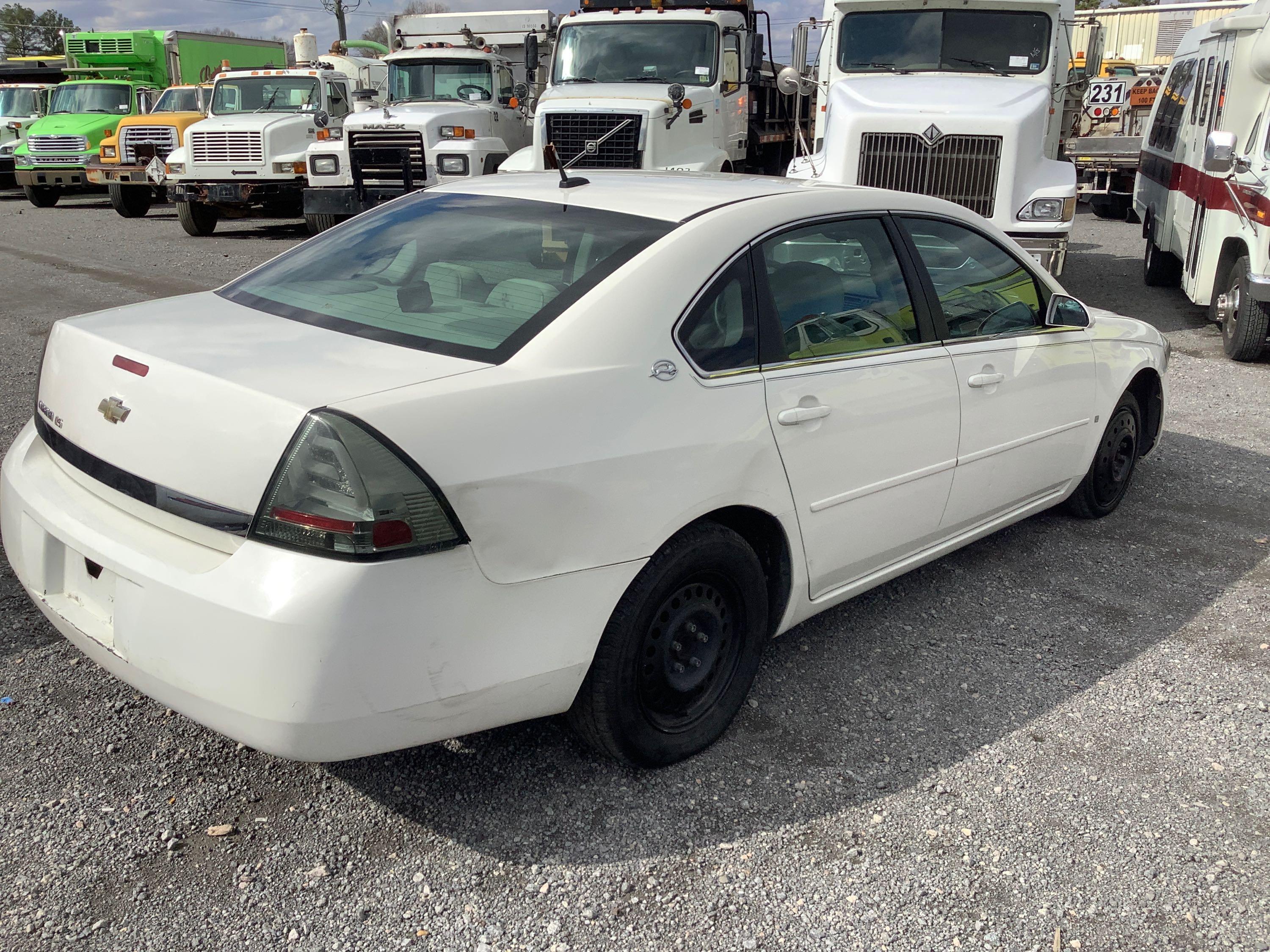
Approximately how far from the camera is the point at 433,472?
2365mm

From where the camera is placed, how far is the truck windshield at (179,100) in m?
20.5

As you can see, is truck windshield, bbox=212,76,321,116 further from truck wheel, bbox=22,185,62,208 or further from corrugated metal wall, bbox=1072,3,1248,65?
corrugated metal wall, bbox=1072,3,1248,65

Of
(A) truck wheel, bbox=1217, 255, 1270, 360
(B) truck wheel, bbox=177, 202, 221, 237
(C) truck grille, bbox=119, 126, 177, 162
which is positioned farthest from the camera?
(C) truck grille, bbox=119, 126, 177, 162

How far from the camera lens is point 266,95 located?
57.1 feet

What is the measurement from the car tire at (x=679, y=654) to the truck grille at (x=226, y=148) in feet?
50.7

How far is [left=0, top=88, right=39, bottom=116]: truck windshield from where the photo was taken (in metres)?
25.6

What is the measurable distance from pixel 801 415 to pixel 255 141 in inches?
611

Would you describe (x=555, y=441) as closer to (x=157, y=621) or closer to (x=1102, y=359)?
(x=157, y=621)

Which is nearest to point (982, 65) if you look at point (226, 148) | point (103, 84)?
point (226, 148)

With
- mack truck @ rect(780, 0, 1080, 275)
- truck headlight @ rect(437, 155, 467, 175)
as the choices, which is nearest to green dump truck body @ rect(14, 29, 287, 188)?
truck headlight @ rect(437, 155, 467, 175)

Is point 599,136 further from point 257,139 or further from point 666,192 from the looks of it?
point 666,192

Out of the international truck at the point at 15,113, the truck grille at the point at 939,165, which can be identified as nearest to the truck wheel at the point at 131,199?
the international truck at the point at 15,113

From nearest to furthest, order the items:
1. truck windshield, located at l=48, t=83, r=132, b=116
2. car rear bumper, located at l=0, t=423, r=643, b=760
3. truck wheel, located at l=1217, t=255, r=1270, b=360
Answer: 1. car rear bumper, located at l=0, t=423, r=643, b=760
2. truck wheel, located at l=1217, t=255, r=1270, b=360
3. truck windshield, located at l=48, t=83, r=132, b=116

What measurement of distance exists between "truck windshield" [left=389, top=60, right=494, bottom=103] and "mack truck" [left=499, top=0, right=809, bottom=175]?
2.73 meters
